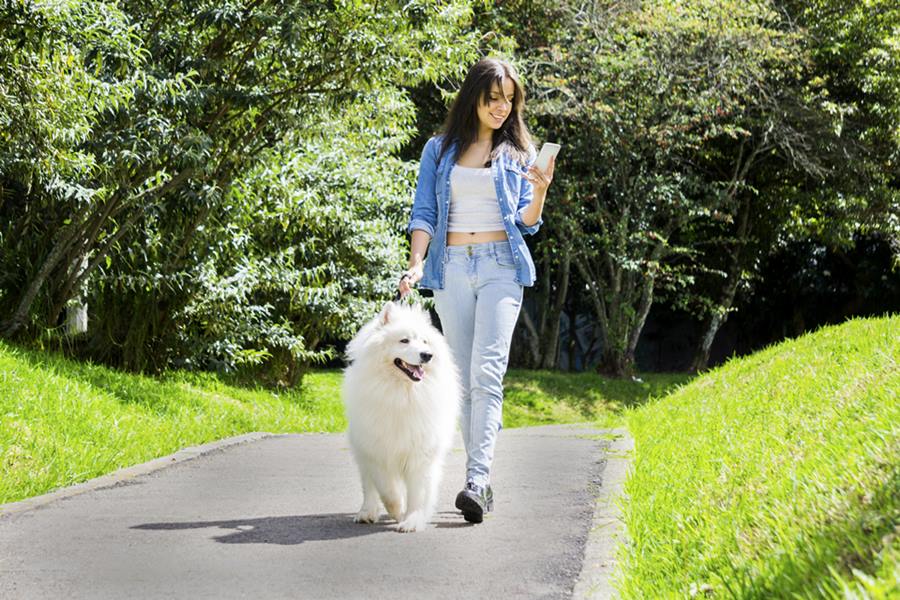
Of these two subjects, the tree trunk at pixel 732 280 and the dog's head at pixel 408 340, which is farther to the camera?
the tree trunk at pixel 732 280

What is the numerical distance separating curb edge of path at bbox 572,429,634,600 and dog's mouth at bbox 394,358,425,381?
111 cm

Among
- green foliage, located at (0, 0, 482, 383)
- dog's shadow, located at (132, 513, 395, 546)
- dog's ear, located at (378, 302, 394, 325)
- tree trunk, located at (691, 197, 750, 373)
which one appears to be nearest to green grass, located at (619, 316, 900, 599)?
dog's shadow, located at (132, 513, 395, 546)

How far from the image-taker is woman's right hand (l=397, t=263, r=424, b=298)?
5.78m

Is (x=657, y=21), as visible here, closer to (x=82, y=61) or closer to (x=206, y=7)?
(x=206, y=7)

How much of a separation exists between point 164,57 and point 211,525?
5911 mm

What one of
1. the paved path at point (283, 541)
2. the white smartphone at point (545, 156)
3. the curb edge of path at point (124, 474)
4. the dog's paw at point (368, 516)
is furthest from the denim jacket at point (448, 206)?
the curb edge of path at point (124, 474)

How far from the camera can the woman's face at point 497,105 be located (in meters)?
6.10

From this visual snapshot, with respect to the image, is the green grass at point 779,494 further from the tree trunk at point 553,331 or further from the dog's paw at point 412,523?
the tree trunk at point 553,331

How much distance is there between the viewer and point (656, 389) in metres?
22.1

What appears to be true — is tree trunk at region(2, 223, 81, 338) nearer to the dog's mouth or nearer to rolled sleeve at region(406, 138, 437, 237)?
rolled sleeve at region(406, 138, 437, 237)

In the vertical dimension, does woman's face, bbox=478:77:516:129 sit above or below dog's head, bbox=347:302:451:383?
above

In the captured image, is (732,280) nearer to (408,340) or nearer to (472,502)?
(472,502)

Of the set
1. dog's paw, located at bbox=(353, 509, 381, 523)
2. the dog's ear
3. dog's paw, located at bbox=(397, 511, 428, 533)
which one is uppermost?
the dog's ear

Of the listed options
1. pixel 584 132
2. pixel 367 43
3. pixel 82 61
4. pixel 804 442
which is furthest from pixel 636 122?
pixel 804 442
